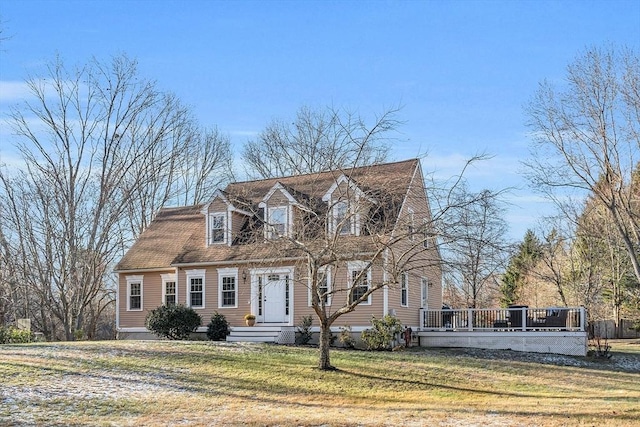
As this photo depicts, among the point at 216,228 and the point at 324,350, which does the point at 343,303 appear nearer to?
the point at 216,228

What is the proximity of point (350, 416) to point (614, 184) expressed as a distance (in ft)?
47.2

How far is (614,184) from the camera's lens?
22844 millimetres

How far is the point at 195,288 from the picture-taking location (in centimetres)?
2903

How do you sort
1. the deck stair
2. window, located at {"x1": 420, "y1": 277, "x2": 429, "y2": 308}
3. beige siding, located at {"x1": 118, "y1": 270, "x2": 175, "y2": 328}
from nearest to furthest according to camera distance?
the deck stair
window, located at {"x1": 420, "y1": 277, "x2": 429, "y2": 308}
beige siding, located at {"x1": 118, "y1": 270, "x2": 175, "y2": 328}

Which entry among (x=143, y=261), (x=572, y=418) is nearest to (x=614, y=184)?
(x=572, y=418)

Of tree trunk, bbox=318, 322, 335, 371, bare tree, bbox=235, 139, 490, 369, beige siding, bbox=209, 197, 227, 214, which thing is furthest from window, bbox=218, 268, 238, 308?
tree trunk, bbox=318, 322, 335, 371

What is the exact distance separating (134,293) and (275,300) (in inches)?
292

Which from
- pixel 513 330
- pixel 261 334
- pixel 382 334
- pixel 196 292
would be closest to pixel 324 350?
pixel 382 334

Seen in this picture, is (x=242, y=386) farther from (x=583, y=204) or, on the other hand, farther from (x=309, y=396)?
(x=583, y=204)

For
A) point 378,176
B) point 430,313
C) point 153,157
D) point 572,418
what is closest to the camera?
point 572,418

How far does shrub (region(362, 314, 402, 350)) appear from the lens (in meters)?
24.2

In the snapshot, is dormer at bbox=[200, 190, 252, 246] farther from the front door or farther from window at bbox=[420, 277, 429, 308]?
window at bbox=[420, 277, 429, 308]

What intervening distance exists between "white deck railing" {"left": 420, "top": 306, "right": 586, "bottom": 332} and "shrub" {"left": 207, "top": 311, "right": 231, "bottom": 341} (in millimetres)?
7795

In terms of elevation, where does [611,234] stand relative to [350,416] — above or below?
above
